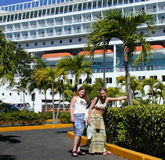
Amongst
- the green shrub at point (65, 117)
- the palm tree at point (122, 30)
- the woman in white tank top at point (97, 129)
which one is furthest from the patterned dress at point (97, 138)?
the green shrub at point (65, 117)

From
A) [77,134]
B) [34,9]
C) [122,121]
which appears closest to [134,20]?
[122,121]

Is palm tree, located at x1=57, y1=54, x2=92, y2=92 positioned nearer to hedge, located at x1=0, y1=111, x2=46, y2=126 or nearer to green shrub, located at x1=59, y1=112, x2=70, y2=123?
hedge, located at x1=0, y1=111, x2=46, y2=126

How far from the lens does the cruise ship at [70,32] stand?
114 feet

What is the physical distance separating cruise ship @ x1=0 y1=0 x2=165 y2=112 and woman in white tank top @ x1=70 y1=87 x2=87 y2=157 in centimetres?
2905

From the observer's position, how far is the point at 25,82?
29.6 m

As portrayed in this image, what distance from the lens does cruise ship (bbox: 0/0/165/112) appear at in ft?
114

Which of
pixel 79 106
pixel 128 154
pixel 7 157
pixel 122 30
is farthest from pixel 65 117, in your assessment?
pixel 128 154

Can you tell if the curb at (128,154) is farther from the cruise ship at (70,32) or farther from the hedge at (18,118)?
the cruise ship at (70,32)

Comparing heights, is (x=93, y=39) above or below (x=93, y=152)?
above

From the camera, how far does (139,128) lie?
4.95 metres

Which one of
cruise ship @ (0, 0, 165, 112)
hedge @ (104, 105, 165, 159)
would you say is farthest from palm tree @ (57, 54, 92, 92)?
cruise ship @ (0, 0, 165, 112)

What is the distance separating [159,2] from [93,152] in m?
33.2

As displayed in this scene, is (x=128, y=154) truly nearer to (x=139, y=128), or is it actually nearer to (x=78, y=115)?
(x=139, y=128)

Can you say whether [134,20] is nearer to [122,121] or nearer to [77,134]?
[122,121]
